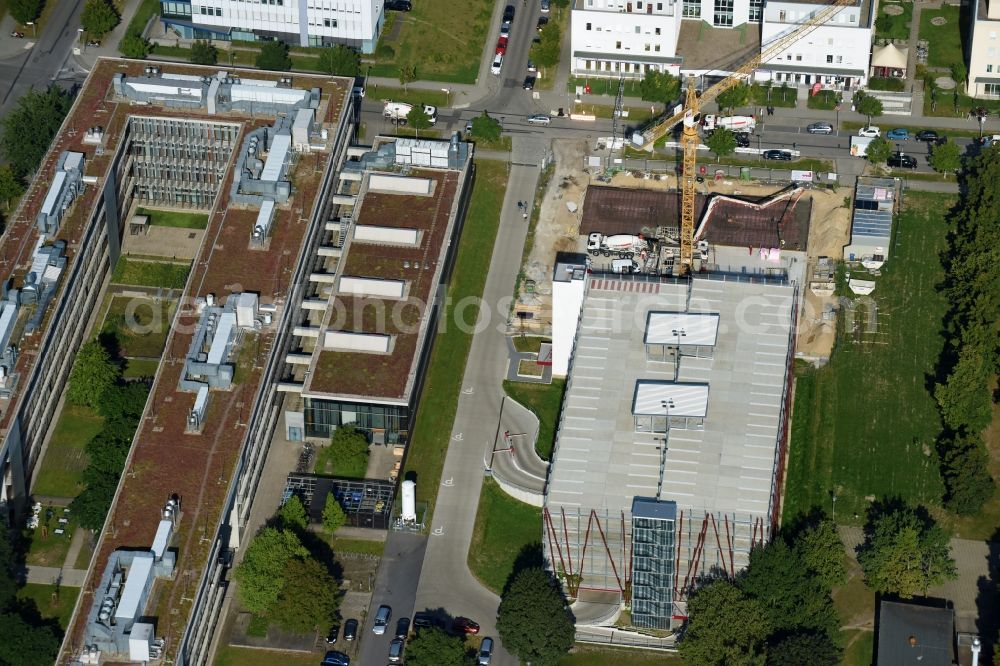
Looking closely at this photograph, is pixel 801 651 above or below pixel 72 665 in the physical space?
above

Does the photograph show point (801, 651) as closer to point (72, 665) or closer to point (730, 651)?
point (730, 651)

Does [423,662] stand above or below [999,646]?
below

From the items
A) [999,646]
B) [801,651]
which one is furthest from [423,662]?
[999,646]

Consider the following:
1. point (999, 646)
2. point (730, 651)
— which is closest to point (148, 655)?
point (730, 651)

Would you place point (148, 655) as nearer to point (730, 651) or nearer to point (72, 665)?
point (72, 665)

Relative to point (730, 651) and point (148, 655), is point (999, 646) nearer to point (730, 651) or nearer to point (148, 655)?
point (730, 651)

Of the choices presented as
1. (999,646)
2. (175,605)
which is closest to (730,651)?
(999,646)

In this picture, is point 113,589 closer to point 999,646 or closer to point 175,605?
point 175,605

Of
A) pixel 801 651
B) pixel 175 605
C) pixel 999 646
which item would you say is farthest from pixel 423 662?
pixel 999 646
